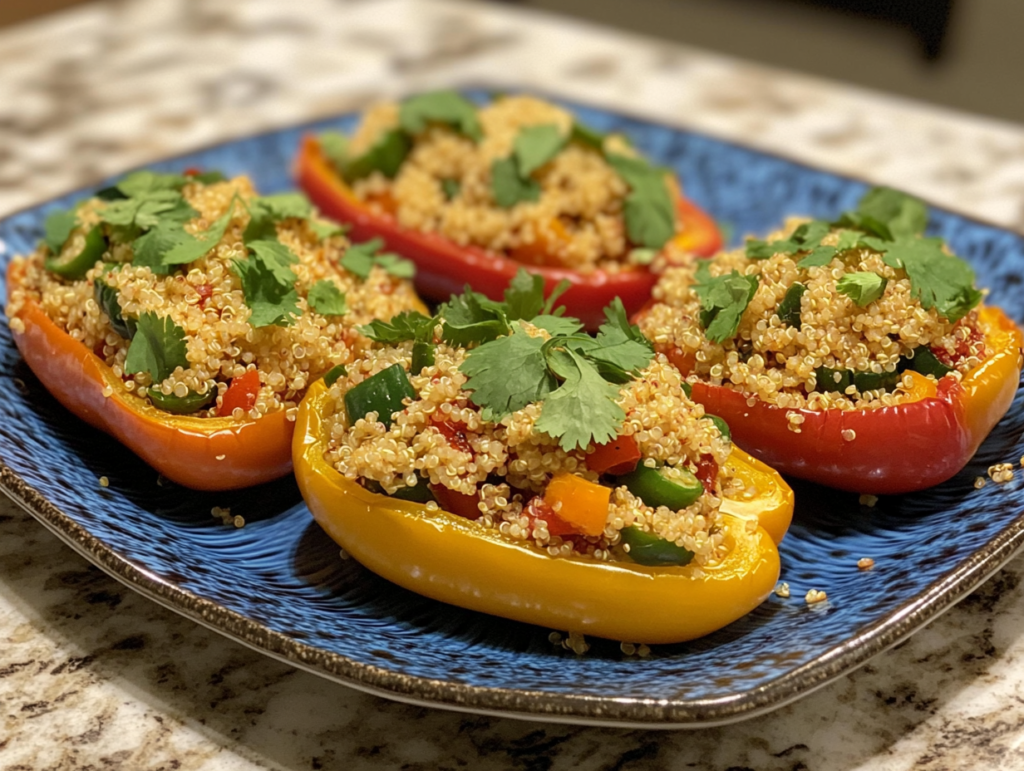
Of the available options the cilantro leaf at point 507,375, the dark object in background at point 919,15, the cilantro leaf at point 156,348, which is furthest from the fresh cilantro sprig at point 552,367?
the dark object in background at point 919,15

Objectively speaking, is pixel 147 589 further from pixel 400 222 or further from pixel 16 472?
pixel 400 222

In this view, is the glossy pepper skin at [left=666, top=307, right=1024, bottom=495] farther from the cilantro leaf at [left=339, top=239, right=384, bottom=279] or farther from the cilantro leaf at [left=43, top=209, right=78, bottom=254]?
the cilantro leaf at [left=43, top=209, right=78, bottom=254]

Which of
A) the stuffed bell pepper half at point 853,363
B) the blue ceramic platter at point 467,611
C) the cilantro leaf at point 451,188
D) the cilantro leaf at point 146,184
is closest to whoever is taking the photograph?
the blue ceramic platter at point 467,611

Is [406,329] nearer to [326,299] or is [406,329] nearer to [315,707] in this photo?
[326,299]

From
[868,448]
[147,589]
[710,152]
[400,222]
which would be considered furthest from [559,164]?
[147,589]

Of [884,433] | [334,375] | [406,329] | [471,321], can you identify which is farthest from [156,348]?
[884,433]

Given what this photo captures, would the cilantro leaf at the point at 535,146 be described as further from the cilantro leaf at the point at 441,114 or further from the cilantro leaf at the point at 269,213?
the cilantro leaf at the point at 269,213
